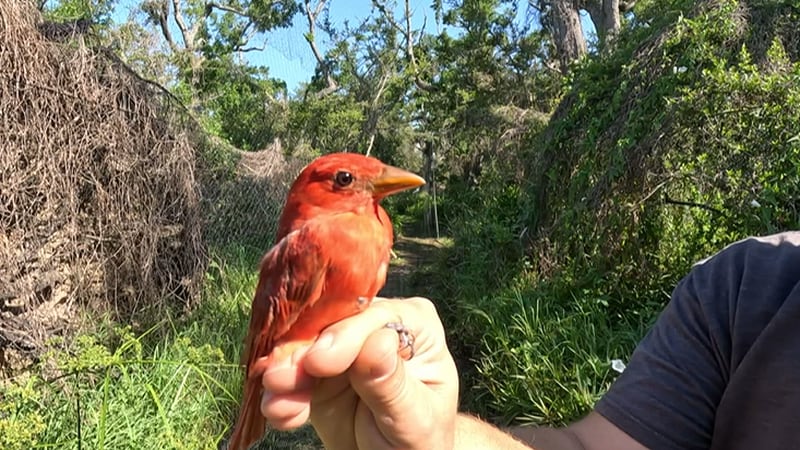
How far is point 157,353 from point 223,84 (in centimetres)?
1838

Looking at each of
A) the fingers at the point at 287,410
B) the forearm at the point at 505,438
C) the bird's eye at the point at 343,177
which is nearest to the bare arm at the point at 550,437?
the forearm at the point at 505,438

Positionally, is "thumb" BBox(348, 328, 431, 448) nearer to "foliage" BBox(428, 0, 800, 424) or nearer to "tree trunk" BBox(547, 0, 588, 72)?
"foliage" BBox(428, 0, 800, 424)

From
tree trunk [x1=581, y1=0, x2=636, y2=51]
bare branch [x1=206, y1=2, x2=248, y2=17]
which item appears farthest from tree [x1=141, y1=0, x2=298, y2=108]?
tree trunk [x1=581, y1=0, x2=636, y2=51]

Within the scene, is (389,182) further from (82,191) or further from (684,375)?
(82,191)

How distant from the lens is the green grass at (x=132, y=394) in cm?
259

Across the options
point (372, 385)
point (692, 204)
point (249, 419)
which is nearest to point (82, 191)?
point (249, 419)

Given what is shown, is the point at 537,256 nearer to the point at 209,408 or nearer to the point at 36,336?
the point at 209,408

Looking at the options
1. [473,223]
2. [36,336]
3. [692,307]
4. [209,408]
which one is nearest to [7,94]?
[36,336]

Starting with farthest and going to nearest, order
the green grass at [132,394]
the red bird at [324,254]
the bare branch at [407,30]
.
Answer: the bare branch at [407,30]
the green grass at [132,394]
the red bird at [324,254]

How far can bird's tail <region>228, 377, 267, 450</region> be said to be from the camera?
4.66ft

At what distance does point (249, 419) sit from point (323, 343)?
1.29 feet

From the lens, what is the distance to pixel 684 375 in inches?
60.8

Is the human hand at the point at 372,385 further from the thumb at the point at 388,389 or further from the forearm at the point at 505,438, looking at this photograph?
the forearm at the point at 505,438

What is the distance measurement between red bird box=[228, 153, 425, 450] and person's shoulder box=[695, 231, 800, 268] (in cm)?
92
